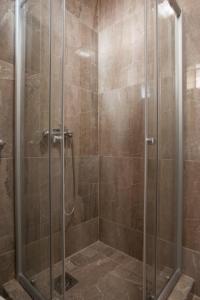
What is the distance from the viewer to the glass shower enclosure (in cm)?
97

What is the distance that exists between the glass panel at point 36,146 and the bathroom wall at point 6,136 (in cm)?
9

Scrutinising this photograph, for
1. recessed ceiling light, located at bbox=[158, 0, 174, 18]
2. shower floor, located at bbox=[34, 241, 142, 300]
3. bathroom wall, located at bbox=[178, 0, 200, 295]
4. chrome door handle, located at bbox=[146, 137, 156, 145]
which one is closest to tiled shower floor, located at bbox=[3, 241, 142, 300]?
shower floor, located at bbox=[34, 241, 142, 300]

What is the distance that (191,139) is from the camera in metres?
1.32

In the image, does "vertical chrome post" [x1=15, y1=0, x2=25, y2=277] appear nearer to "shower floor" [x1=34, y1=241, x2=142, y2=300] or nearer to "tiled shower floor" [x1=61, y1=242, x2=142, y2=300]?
"shower floor" [x1=34, y1=241, x2=142, y2=300]

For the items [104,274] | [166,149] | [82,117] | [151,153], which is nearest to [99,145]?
[82,117]

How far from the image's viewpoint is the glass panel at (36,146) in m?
1.00

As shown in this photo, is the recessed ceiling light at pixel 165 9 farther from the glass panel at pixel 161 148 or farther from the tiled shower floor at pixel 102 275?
the tiled shower floor at pixel 102 275

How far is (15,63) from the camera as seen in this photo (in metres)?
1.25

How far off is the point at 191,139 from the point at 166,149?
25cm

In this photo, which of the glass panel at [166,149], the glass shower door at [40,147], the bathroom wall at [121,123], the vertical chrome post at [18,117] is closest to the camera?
the glass shower door at [40,147]

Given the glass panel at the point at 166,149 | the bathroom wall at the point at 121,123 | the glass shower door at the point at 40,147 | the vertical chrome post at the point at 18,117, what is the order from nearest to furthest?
the glass shower door at the point at 40,147
the glass panel at the point at 166,149
the vertical chrome post at the point at 18,117
the bathroom wall at the point at 121,123

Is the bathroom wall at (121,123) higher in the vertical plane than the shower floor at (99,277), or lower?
higher

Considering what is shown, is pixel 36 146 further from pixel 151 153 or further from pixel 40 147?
pixel 151 153

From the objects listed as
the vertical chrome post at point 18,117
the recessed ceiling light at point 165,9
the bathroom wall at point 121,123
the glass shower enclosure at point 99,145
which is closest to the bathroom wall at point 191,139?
the glass shower enclosure at point 99,145
